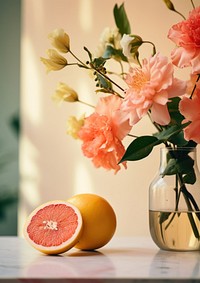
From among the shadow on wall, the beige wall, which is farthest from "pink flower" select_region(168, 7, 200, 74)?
the shadow on wall

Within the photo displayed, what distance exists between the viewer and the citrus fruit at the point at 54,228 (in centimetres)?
123

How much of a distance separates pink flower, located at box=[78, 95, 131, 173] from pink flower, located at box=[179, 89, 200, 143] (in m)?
0.13

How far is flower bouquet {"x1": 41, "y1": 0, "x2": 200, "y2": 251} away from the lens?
116 cm

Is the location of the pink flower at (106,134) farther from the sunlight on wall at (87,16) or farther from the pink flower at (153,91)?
the sunlight on wall at (87,16)

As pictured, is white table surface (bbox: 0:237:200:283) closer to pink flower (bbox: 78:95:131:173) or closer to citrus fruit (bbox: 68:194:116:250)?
citrus fruit (bbox: 68:194:116:250)

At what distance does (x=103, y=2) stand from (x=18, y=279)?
6.91 ft

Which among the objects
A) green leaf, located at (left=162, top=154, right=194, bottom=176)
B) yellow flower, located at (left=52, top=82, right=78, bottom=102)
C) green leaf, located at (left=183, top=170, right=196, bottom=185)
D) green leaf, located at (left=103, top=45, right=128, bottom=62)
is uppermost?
green leaf, located at (left=103, top=45, right=128, bottom=62)

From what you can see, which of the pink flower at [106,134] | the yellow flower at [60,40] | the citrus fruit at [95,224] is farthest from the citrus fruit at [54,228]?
the yellow flower at [60,40]

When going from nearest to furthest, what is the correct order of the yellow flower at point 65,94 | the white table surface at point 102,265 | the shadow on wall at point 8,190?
the white table surface at point 102,265, the yellow flower at point 65,94, the shadow on wall at point 8,190

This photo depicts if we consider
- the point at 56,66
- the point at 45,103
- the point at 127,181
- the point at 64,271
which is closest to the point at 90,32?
the point at 45,103

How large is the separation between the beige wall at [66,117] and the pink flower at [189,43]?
1.58m

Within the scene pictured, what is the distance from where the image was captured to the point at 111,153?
1.26m

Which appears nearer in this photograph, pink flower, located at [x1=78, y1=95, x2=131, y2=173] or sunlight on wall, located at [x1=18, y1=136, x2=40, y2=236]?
pink flower, located at [x1=78, y1=95, x2=131, y2=173]

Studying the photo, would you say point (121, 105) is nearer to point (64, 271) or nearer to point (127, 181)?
point (64, 271)
